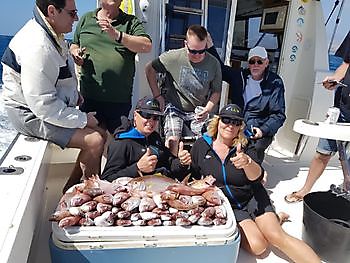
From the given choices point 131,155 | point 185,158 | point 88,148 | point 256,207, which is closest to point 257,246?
point 256,207

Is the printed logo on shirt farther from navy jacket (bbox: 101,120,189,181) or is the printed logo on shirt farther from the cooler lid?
the cooler lid

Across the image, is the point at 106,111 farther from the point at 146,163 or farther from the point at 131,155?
the point at 146,163

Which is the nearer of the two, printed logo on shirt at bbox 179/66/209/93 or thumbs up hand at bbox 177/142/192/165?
thumbs up hand at bbox 177/142/192/165

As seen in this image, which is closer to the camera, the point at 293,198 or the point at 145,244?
the point at 145,244

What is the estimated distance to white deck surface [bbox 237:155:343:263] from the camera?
2.11 meters

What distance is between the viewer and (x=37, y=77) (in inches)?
66.5

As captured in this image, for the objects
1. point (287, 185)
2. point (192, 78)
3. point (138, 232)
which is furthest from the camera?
point (287, 185)

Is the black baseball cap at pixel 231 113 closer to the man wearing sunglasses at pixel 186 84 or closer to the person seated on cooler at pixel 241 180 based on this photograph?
the person seated on cooler at pixel 241 180

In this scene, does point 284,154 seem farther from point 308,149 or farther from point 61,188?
point 61,188

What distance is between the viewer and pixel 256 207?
2.22 metres

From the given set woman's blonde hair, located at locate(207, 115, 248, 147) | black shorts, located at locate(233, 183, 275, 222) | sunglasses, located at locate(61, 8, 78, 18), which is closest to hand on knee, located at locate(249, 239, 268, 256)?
black shorts, located at locate(233, 183, 275, 222)

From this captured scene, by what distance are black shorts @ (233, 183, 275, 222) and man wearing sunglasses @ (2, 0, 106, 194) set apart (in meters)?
0.97

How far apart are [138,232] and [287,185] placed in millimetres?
2001

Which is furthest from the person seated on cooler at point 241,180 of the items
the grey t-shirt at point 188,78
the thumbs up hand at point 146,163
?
the grey t-shirt at point 188,78
